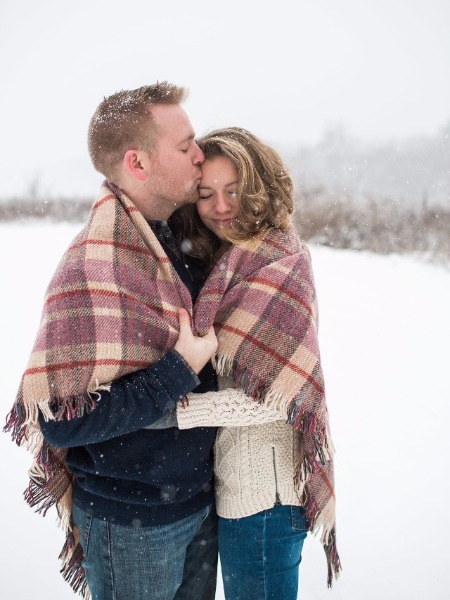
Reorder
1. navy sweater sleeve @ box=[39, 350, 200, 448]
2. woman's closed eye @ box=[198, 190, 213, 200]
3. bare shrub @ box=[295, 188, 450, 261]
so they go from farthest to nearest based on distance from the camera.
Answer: bare shrub @ box=[295, 188, 450, 261] < woman's closed eye @ box=[198, 190, 213, 200] < navy sweater sleeve @ box=[39, 350, 200, 448]

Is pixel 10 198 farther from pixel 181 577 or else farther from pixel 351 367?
pixel 181 577

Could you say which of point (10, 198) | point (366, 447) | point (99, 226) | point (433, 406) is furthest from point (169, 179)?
point (10, 198)

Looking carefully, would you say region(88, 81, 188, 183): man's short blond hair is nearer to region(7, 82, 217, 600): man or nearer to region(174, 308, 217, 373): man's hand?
region(7, 82, 217, 600): man

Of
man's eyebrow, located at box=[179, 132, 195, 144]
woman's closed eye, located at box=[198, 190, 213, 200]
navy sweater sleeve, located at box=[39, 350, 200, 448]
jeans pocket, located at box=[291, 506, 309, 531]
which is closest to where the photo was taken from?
navy sweater sleeve, located at box=[39, 350, 200, 448]

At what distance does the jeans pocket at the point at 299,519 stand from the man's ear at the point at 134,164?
45.7 inches

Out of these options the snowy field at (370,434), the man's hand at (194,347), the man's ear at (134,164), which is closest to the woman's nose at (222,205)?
the man's ear at (134,164)

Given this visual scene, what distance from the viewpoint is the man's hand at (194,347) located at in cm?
143

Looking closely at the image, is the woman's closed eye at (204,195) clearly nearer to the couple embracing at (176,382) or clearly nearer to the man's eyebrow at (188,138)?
the couple embracing at (176,382)

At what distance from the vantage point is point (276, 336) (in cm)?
154

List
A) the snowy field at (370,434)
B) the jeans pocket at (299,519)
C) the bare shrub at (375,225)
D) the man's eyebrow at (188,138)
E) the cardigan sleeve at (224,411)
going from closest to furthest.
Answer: the cardigan sleeve at (224,411) → the jeans pocket at (299,519) → the man's eyebrow at (188,138) → the snowy field at (370,434) → the bare shrub at (375,225)

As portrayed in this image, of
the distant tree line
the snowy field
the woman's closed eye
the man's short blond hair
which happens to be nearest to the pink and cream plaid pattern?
the man's short blond hair

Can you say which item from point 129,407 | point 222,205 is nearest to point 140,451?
point 129,407

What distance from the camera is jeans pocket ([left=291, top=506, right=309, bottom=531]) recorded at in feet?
5.20

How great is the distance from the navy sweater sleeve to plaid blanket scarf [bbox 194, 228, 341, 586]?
0.57ft
